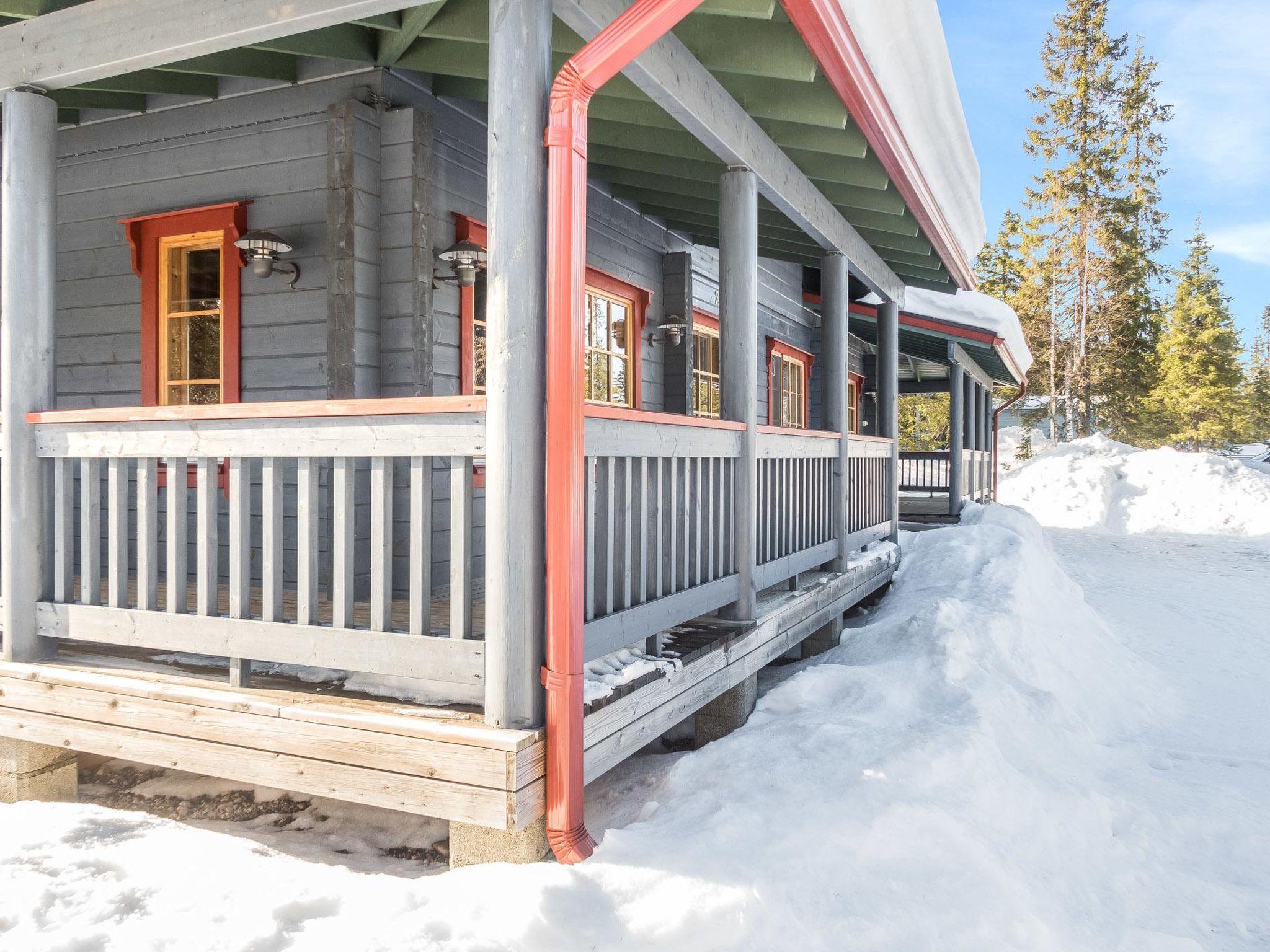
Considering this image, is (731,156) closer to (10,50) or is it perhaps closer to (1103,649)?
(10,50)

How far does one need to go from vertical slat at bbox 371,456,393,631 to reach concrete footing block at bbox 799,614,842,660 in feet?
11.8

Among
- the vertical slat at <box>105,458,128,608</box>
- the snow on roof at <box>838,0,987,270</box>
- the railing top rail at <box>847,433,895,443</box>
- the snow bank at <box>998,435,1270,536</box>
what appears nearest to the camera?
→ the vertical slat at <box>105,458,128,608</box>

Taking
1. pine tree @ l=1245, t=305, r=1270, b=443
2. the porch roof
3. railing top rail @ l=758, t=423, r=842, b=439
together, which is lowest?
railing top rail @ l=758, t=423, r=842, b=439

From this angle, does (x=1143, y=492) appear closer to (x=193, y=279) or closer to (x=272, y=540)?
(x=193, y=279)

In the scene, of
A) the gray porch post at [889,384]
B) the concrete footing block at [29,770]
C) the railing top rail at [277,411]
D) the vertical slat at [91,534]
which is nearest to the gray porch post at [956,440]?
the gray porch post at [889,384]

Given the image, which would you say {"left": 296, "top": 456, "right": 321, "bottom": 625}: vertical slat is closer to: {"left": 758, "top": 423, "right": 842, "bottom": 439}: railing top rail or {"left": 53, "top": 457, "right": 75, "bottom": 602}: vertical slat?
{"left": 53, "top": 457, "right": 75, "bottom": 602}: vertical slat

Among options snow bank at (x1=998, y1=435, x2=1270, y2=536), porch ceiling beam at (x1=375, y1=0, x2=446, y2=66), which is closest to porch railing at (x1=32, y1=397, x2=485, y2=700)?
porch ceiling beam at (x1=375, y1=0, x2=446, y2=66)

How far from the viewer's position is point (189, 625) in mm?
3125

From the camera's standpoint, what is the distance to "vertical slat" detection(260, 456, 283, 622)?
118 inches

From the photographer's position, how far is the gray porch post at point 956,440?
40.4 feet

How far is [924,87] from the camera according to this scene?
4.48 m

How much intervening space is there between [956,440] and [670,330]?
6.96 m

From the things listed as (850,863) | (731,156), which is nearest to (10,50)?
(731,156)

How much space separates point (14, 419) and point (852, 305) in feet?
29.4
